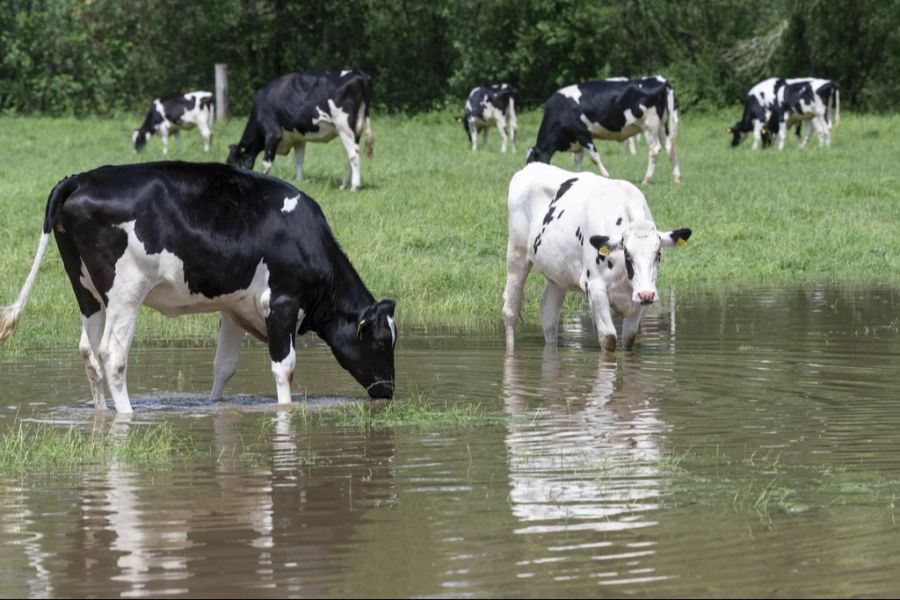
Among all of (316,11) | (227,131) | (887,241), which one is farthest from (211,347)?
(316,11)

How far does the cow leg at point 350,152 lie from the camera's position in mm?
23953

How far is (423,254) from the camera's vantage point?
19.0 m

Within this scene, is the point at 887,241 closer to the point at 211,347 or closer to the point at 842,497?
the point at 211,347

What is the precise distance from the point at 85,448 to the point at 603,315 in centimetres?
545

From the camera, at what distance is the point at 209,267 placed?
403 inches

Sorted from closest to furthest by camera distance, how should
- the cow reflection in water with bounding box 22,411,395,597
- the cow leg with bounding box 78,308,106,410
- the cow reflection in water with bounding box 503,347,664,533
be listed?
the cow reflection in water with bounding box 22,411,395,597 → the cow reflection in water with bounding box 503,347,664,533 → the cow leg with bounding box 78,308,106,410

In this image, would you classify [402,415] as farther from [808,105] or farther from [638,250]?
[808,105]

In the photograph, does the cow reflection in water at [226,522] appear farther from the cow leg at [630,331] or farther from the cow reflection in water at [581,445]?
the cow leg at [630,331]

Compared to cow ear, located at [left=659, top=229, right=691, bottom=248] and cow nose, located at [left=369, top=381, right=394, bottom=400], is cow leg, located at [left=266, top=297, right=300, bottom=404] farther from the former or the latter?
cow ear, located at [left=659, top=229, right=691, bottom=248]

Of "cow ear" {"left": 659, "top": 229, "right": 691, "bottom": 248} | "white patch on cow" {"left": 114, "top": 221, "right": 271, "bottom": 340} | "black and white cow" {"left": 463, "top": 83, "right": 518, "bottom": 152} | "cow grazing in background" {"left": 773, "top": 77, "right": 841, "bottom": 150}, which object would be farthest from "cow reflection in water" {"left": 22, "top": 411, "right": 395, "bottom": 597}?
"black and white cow" {"left": 463, "top": 83, "right": 518, "bottom": 152}

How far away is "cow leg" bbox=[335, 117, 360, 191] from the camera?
78.6 feet

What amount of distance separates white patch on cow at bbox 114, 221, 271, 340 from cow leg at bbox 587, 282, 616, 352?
3110 mm

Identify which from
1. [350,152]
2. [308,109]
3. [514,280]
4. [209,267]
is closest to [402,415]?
[209,267]

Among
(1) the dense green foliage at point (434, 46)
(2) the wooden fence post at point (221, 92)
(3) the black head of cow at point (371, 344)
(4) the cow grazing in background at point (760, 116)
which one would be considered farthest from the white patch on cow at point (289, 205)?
(1) the dense green foliage at point (434, 46)
